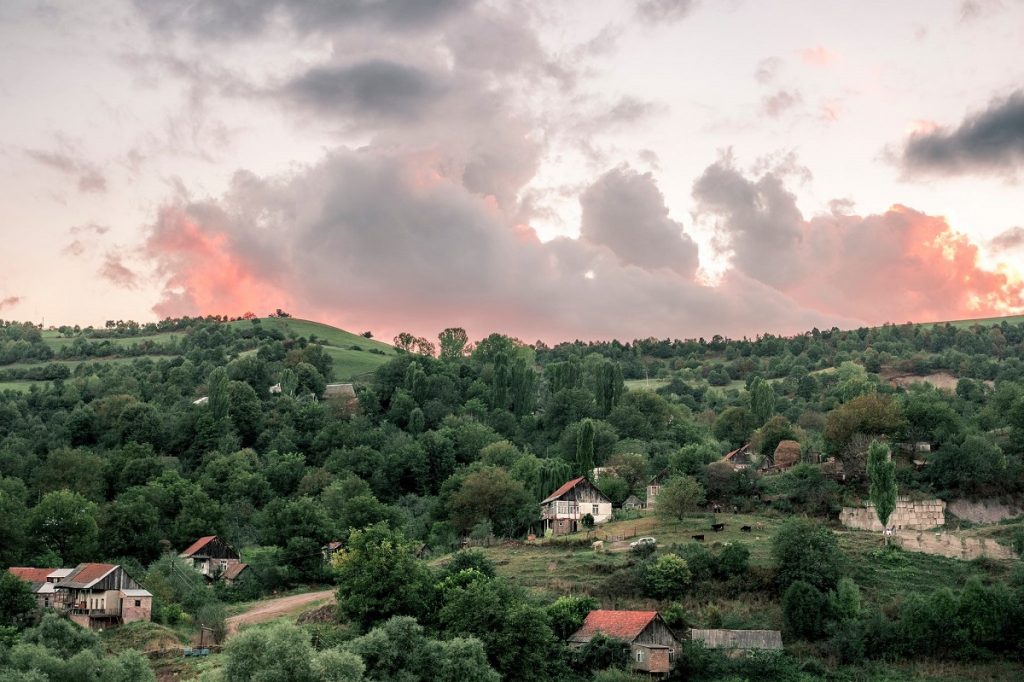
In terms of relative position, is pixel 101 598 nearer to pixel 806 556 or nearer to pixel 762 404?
pixel 806 556

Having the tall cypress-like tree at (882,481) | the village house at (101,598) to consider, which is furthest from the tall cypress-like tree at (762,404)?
the village house at (101,598)

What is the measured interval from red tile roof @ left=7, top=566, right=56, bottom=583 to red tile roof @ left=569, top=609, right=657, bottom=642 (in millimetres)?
30210

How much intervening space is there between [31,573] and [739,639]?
3861 cm

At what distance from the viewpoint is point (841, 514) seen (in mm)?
67938

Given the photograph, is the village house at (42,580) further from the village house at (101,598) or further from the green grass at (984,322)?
the green grass at (984,322)

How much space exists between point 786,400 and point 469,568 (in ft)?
231

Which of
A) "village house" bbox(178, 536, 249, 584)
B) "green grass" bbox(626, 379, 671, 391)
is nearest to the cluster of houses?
"village house" bbox(178, 536, 249, 584)

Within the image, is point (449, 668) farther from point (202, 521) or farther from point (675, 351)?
point (675, 351)

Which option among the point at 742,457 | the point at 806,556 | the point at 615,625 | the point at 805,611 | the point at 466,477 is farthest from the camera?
the point at 742,457

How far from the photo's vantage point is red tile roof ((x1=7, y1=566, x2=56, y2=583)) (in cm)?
6177

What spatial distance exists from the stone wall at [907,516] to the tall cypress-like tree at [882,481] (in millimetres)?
1251

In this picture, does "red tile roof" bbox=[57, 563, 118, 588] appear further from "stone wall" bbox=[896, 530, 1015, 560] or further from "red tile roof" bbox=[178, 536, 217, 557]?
"stone wall" bbox=[896, 530, 1015, 560]

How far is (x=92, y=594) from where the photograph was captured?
198ft

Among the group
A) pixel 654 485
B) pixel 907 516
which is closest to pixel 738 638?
pixel 907 516
